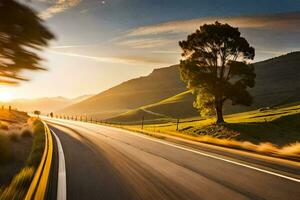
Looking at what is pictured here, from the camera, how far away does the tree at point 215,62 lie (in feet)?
134

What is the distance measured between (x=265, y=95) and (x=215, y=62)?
84.5 metres

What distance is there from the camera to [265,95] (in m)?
122

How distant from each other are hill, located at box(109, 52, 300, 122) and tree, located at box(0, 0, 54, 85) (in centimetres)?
10103

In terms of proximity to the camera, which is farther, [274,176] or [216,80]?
[216,80]

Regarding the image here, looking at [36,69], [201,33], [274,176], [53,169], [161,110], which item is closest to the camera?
[36,69]

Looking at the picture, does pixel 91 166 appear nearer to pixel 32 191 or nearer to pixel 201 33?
pixel 32 191

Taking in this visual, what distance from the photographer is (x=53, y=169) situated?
11.2 metres

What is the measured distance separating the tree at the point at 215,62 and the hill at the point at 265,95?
63.1 meters

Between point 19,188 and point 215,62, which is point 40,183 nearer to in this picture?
point 19,188

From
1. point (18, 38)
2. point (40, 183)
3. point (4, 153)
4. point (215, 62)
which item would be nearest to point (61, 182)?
point (40, 183)

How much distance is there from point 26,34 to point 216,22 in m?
38.1

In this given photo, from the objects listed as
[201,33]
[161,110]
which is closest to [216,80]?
[201,33]

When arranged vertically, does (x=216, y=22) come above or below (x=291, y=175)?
above

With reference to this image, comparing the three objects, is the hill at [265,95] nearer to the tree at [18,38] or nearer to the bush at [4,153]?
the bush at [4,153]
